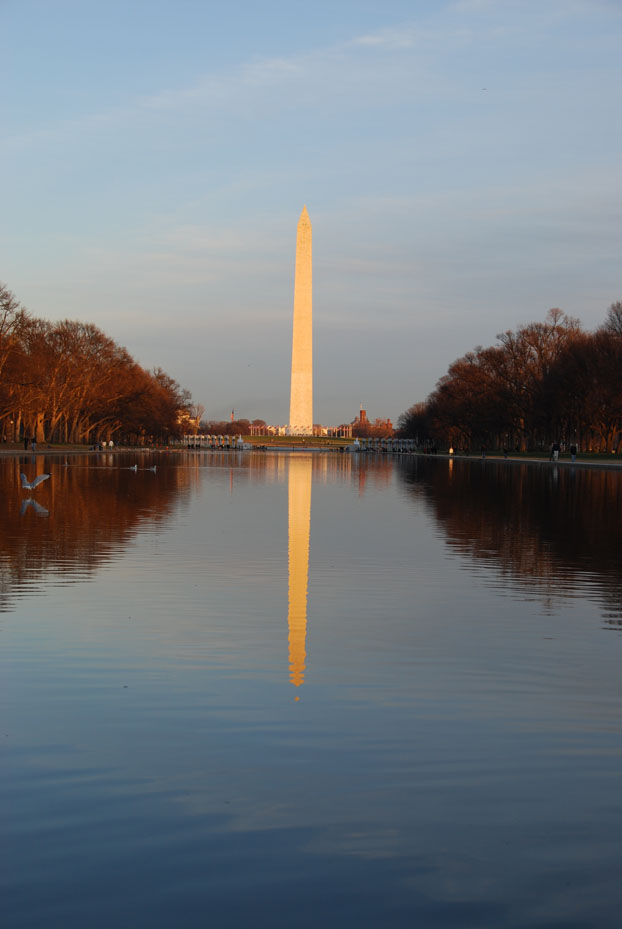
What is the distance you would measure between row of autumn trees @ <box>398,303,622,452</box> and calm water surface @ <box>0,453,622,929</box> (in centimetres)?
6118

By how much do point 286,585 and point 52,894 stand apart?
8.67 m

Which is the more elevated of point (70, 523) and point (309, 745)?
point (70, 523)

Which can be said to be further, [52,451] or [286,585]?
[52,451]

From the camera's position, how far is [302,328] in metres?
104

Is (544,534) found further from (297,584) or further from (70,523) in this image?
(70,523)

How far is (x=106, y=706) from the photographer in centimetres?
700

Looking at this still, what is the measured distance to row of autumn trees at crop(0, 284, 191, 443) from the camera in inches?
2734

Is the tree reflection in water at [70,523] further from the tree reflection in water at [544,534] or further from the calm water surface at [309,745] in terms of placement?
the tree reflection in water at [544,534]

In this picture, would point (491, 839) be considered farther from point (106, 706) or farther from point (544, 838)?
point (106, 706)

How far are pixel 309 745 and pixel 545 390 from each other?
3164 inches

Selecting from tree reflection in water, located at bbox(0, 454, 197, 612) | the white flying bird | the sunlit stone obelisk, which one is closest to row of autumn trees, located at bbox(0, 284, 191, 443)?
the sunlit stone obelisk

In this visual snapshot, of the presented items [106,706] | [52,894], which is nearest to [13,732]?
[106,706]

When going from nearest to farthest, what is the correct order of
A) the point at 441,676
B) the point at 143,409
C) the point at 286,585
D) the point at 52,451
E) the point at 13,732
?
the point at 13,732 → the point at 441,676 → the point at 286,585 → the point at 52,451 → the point at 143,409

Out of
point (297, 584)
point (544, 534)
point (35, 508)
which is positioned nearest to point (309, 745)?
point (297, 584)
